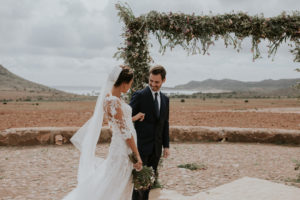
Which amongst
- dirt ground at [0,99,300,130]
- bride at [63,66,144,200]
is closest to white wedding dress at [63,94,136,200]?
bride at [63,66,144,200]

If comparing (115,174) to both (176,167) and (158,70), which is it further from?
(176,167)

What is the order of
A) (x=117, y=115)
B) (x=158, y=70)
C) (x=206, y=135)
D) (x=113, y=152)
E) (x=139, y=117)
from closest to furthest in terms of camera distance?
(x=117, y=115) → (x=113, y=152) → (x=158, y=70) → (x=139, y=117) → (x=206, y=135)

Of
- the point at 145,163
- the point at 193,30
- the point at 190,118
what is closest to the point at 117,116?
the point at 145,163

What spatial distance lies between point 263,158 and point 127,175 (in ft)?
18.2

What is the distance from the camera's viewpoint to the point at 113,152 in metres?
3.38

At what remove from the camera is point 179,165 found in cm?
688

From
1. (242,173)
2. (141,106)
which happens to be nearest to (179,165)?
(242,173)

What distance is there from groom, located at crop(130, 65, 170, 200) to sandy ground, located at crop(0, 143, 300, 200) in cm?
164

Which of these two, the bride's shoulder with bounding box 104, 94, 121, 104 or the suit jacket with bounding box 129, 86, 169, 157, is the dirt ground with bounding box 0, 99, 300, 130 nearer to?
the suit jacket with bounding box 129, 86, 169, 157

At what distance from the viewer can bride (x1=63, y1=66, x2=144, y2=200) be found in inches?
126

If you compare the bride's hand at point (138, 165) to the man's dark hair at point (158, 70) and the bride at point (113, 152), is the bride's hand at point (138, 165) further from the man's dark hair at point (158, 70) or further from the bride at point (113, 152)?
the man's dark hair at point (158, 70)

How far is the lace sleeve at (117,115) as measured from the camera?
314cm

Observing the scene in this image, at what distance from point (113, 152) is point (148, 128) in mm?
642

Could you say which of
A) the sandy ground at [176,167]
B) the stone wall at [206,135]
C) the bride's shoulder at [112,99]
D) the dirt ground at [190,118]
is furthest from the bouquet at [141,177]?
the dirt ground at [190,118]
